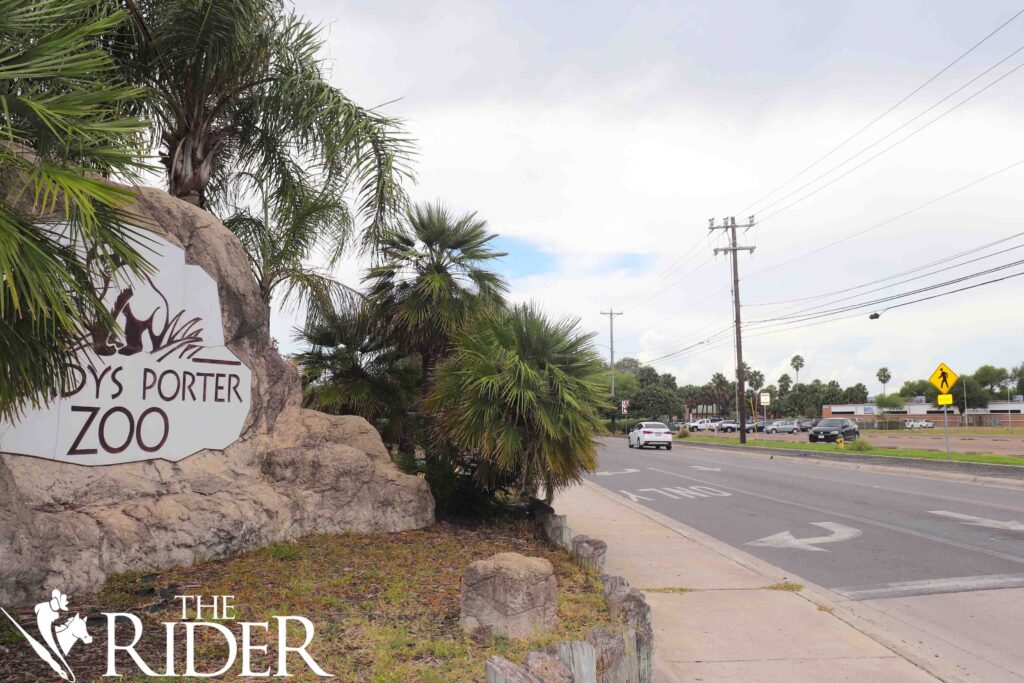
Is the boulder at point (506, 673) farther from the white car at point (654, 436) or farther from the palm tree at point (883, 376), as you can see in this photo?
the palm tree at point (883, 376)

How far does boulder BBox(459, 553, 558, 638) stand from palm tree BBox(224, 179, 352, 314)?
5.56 m

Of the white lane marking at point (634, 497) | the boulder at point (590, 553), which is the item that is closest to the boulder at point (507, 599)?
the boulder at point (590, 553)

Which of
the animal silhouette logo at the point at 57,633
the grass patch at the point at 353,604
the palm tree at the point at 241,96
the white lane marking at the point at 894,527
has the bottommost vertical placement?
the white lane marking at the point at 894,527

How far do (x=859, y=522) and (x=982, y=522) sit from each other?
5.67ft

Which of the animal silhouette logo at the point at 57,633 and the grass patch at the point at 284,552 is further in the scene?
the grass patch at the point at 284,552

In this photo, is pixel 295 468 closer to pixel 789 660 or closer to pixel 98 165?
pixel 98 165

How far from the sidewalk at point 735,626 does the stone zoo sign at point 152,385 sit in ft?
14.9

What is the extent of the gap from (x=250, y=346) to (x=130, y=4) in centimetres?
350

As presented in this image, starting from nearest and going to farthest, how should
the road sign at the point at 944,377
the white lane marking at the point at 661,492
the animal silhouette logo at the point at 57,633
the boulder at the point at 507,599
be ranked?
the animal silhouette logo at the point at 57,633 < the boulder at the point at 507,599 < the white lane marking at the point at 661,492 < the road sign at the point at 944,377

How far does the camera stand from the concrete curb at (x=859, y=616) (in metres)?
5.09

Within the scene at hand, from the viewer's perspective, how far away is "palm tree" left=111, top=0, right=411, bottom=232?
783 cm

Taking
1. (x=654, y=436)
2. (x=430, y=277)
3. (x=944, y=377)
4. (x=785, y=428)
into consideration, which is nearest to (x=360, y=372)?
(x=430, y=277)

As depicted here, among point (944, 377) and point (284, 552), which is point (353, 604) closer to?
point (284, 552)

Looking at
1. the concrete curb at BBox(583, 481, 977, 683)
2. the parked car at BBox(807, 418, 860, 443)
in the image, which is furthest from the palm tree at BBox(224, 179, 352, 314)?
the parked car at BBox(807, 418, 860, 443)
